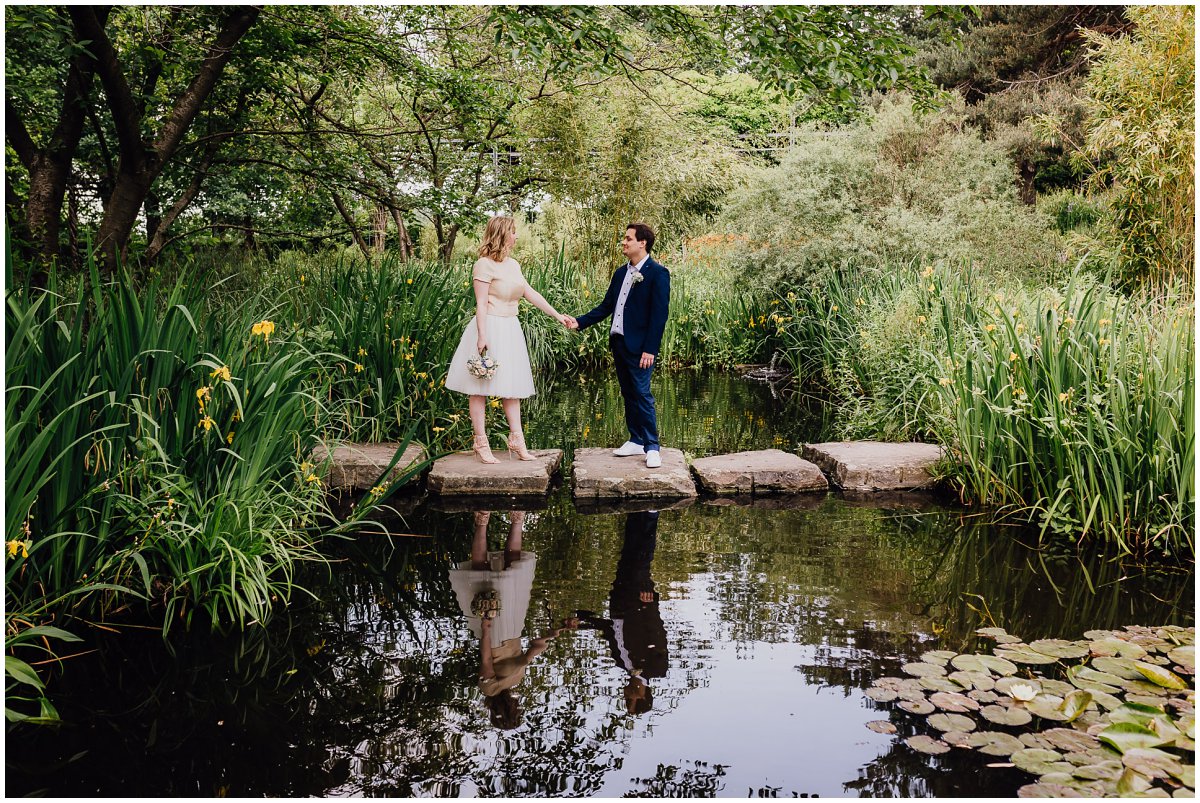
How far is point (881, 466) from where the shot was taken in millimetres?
6031

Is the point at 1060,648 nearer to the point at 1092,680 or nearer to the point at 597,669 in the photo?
the point at 1092,680

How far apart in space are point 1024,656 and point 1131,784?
2.85ft

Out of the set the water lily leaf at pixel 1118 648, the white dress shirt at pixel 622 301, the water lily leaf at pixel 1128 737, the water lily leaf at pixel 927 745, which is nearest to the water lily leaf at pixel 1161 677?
the water lily leaf at pixel 1118 648

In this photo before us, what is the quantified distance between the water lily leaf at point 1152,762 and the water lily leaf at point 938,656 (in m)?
0.73

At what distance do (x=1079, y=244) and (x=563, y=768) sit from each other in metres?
9.88

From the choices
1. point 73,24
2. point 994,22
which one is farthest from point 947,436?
point 994,22

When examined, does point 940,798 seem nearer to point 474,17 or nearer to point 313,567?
point 313,567

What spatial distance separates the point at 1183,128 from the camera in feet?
27.1

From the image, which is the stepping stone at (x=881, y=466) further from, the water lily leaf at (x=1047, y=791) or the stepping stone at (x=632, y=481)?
the water lily leaf at (x=1047, y=791)

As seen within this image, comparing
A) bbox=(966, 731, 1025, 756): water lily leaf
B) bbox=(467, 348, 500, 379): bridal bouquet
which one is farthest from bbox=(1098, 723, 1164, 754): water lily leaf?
bbox=(467, 348, 500, 379): bridal bouquet

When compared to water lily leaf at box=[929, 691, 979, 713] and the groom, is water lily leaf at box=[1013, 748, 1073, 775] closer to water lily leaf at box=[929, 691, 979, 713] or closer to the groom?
water lily leaf at box=[929, 691, 979, 713]

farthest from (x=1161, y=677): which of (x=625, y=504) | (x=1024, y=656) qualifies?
(x=625, y=504)

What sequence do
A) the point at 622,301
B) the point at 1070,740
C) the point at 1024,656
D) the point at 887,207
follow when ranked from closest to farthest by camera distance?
1. the point at 1070,740
2. the point at 1024,656
3. the point at 622,301
4. the point at 887,207

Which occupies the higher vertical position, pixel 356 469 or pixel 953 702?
pixel 356 469
